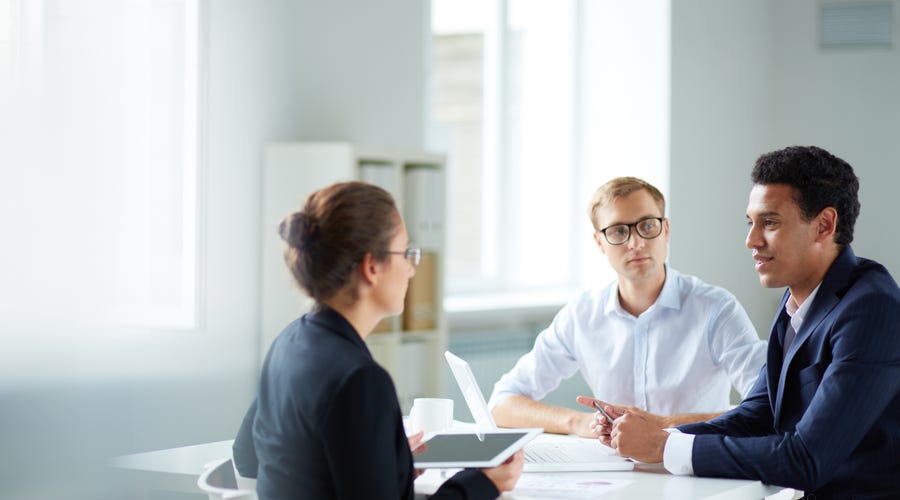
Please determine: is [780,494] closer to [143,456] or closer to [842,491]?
[842,491]

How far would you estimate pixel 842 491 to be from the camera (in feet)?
7.34

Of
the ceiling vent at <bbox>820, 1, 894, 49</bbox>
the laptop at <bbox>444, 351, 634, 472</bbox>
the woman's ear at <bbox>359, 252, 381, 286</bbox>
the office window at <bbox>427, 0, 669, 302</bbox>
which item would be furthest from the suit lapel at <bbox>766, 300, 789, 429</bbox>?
the ceiling vent at <bbox>820, 1, 894, 49</bbox>

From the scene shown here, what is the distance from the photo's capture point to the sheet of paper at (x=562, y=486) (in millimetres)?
2107

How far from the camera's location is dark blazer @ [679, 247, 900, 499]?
2.15 meters

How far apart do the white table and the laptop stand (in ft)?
0.10

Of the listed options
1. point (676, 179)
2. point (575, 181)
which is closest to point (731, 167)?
point (676, 179)

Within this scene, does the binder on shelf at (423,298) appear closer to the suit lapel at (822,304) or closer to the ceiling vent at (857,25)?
the suit lapel at (822,304)

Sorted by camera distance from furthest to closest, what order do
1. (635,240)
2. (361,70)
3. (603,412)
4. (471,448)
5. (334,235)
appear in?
(361,70) < (635,240) < (603,412) < (471,448) < (334,235)

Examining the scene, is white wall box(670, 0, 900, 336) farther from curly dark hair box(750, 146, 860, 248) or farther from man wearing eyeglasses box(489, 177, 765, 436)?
curly dark hair box(750, 146, 860, 248)

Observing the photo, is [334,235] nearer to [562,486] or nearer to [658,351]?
[562,486]

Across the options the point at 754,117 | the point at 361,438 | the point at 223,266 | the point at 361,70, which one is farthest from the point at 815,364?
the point at 754,117

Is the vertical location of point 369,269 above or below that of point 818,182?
below

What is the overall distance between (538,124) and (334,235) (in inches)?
181

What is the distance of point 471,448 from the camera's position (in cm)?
211
